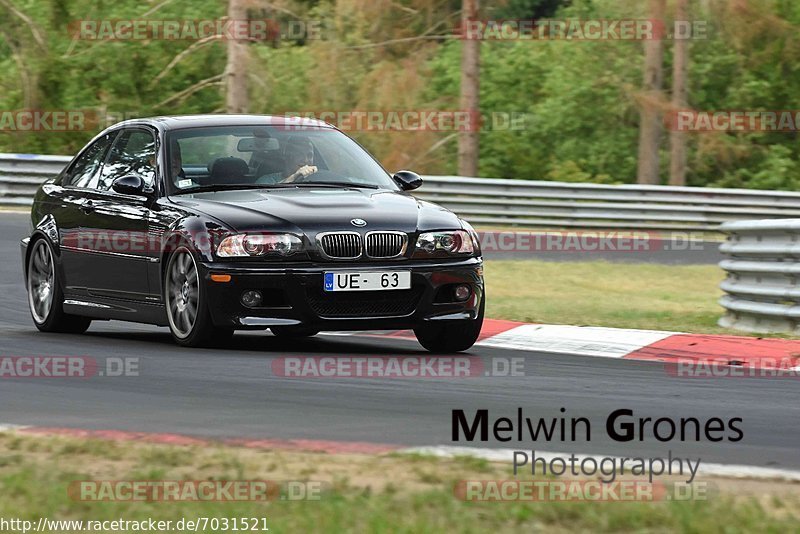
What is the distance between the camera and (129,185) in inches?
400

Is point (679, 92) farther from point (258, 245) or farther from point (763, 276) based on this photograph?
point (258, 245)

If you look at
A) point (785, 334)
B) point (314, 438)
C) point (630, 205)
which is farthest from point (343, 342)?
point (630, 205)

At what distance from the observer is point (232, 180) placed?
10203mm

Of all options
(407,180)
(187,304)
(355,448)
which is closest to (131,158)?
(187,304)

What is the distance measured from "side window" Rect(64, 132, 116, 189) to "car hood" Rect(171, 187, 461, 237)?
1.43 metres

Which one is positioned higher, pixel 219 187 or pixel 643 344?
pixel 219 187

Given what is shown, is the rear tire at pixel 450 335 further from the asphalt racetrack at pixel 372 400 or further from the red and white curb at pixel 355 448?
the red and white curb at pixel 355 448

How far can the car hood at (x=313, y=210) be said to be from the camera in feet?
30.6

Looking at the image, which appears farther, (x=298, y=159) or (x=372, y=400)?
(x=298, y=159)

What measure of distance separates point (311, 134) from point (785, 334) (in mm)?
3737

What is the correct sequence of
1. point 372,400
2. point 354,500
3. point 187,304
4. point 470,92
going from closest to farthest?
point 354,500, point 372,400, point 187,304, point 470,92

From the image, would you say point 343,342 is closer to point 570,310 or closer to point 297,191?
point 297,191

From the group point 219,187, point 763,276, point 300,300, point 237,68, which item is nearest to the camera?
point 300,300

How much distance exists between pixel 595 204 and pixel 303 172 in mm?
13895
